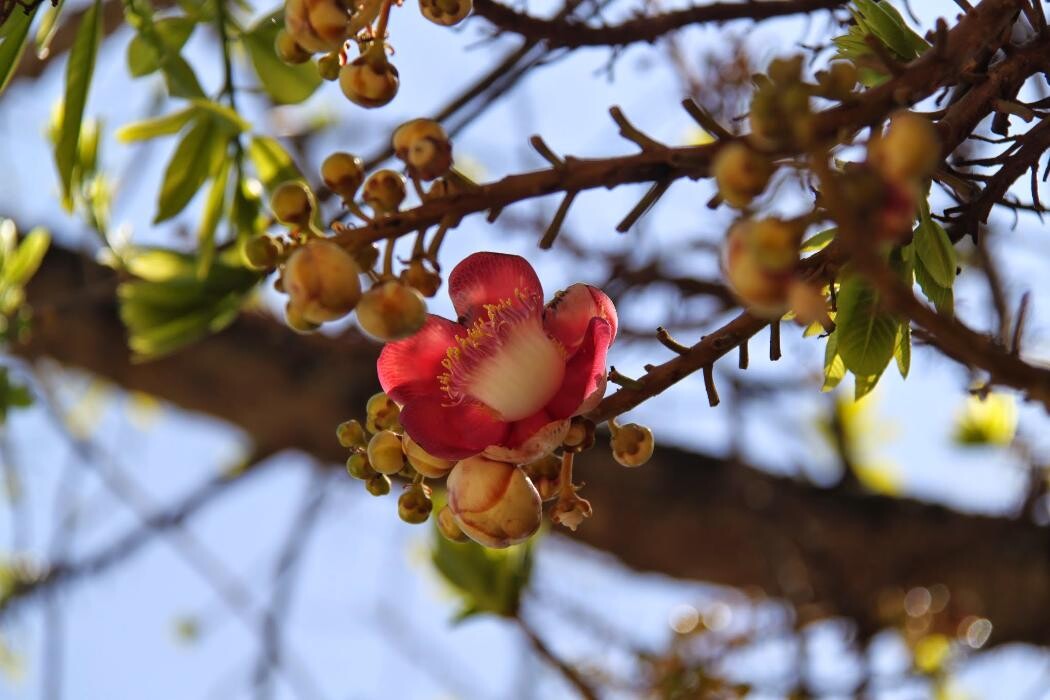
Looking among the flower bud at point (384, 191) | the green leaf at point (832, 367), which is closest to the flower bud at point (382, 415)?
the flower bud at point (384, 191)

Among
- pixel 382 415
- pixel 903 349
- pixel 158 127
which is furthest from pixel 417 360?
pixel 158 127

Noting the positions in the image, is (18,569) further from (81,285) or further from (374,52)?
(374,52)

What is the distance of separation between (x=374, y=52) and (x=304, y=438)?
135cm

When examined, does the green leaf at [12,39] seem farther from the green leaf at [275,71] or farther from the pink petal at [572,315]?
the pink petal at [572,315]

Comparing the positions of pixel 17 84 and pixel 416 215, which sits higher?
pixel 416 215

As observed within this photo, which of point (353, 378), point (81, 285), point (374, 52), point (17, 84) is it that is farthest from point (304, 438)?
point (374, 52)

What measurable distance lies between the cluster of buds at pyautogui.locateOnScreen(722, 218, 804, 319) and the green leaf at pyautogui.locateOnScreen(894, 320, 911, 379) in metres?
0.23

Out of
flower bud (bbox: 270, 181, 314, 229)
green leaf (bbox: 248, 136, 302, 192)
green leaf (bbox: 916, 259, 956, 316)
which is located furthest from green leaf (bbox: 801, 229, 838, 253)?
green leaf (bbox: 248, 136, 302, 192)

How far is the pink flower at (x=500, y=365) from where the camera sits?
1.73 feet

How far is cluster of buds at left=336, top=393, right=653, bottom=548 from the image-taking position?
0.50 meters

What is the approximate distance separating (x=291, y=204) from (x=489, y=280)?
0.41 ft

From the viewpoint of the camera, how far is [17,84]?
6.37ft

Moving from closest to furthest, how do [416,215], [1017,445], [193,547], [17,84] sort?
1. [416,215]
2. [1017,445]
3. [193,547]
4. [17,84]

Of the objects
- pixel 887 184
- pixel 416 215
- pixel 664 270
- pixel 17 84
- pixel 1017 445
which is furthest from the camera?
pixel 17 84
